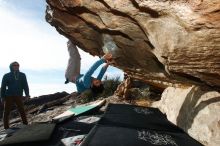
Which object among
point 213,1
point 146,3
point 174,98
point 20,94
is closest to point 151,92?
point 174,98

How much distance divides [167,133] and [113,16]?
3252 mm

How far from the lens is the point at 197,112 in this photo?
8.00 metres

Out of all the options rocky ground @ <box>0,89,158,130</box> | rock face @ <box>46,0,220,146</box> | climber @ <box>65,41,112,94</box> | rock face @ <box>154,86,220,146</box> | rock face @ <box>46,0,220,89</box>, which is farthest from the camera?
rocky ground @ <box>0,89,158,130</box>

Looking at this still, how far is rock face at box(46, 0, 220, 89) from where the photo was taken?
5578mm

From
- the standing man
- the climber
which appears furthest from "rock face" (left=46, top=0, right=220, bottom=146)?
the standing man

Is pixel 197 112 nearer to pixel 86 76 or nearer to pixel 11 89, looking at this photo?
pixel 86 76

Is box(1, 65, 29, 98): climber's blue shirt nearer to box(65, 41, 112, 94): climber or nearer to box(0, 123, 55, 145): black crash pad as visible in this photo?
box(65, 41, 112, 94): climber

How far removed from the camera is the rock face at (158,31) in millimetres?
5578

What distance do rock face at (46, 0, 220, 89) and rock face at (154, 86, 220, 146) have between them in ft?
1.42

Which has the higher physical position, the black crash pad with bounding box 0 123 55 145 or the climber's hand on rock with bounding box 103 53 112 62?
the climber's hand on rock with bounding box 103 53 112 62

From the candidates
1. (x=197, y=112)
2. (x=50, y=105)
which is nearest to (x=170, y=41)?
(x=197, y=112)

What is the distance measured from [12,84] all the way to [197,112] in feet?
24.8

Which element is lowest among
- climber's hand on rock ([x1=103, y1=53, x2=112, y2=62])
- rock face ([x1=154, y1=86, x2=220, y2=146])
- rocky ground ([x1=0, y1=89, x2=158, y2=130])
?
rocky ground ([x1=0, y1=89, x2=158, y2=130])

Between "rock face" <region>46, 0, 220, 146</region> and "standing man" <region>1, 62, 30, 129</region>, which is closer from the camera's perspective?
"rock face" <region>46, 0, 220, 146</region>
